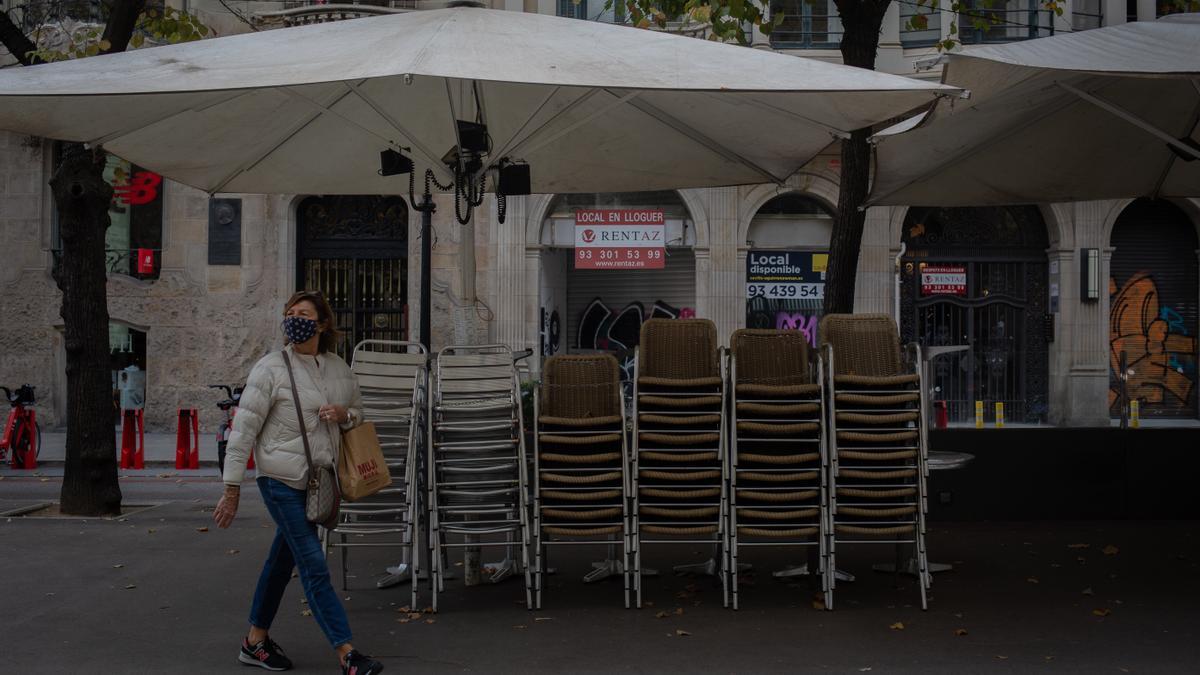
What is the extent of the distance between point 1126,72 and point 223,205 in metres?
20.1

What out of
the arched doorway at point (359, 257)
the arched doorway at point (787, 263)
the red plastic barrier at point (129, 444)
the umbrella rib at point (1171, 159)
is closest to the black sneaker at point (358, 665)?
the umbrella rib at point (1171, 159)

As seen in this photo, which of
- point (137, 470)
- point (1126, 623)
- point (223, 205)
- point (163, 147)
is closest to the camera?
point (1126, 623)

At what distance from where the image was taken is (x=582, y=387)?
302 inches

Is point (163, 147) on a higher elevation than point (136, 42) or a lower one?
lower

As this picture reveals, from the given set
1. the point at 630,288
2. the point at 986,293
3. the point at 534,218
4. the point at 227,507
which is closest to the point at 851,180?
the point at 227,507

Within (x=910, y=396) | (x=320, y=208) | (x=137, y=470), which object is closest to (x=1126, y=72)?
(x=910, y=396)

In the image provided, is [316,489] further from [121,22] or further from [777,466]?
[121,22]

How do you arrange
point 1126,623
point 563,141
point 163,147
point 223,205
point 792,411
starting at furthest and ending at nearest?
point 223,205 → point 563,141 → point 163,147 → point 792,411 → point 1126,623

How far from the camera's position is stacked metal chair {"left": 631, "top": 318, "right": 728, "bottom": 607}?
23.9 feet

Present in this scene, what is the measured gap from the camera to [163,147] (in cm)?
856

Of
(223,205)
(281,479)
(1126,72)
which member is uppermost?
(223,205)

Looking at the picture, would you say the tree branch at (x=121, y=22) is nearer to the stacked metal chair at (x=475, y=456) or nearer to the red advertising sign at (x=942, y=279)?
the stacked metal chair at (x=475, y=456)

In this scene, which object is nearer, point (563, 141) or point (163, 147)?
point (163, 147)

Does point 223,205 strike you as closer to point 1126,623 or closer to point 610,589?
point 610,589
